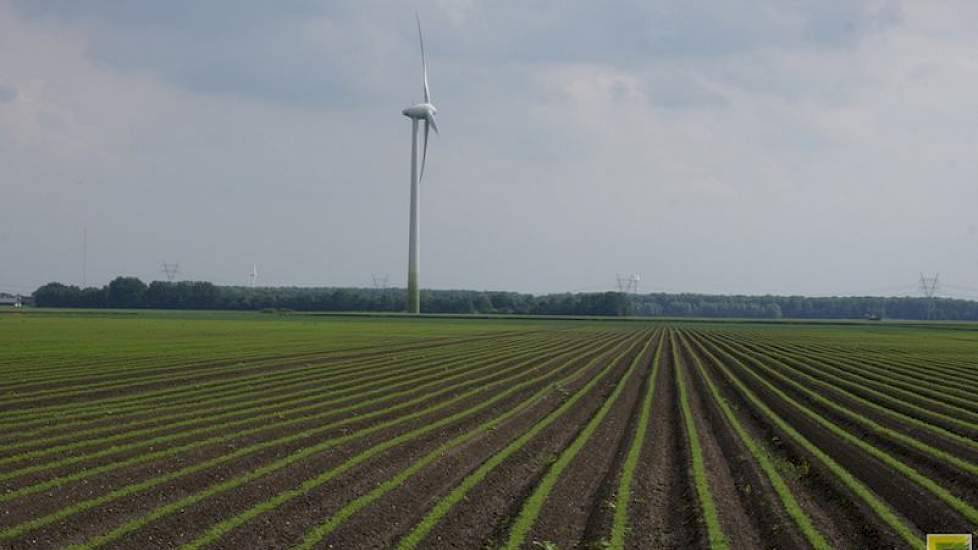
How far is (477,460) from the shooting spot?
1717 cm

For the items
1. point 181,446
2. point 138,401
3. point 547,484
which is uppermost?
point 138,401

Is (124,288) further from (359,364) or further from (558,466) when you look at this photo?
(558,466)

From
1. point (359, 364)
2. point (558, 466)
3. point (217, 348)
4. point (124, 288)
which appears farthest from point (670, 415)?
point (124, 288)

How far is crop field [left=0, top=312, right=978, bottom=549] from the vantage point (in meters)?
12.3

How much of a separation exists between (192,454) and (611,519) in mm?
8750

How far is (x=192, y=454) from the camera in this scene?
17125 millimetres

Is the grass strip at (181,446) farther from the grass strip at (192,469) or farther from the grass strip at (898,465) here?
the grass strip at (898,465)

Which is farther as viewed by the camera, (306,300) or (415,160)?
(306,300)

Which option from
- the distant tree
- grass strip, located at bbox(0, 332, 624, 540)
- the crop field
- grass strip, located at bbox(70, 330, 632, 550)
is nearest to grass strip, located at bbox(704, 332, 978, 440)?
the crop field

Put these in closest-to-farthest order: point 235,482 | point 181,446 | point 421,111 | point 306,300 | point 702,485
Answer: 1. point 235,482
2. point 702,485
3. point 181,446
4. point 421,111
5. point 306,300

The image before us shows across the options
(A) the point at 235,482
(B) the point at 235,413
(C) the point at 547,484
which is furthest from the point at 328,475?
(B) the point at 235,413

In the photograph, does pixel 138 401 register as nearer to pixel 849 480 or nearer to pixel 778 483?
pixel 778 483

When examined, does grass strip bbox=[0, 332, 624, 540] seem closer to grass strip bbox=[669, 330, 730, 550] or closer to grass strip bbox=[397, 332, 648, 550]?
grass strip bbox=[397, 332, 648, 550]

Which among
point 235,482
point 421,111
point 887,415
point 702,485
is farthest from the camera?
point 421,111
